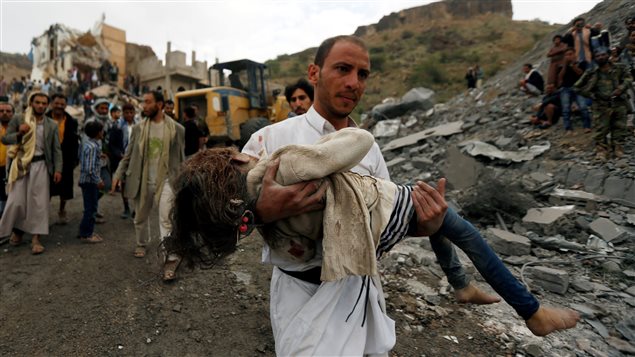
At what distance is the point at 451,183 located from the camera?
6645 mm

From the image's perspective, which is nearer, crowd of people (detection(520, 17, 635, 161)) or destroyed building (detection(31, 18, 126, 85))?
crowd of people (detection(520, 17, 635, 161))

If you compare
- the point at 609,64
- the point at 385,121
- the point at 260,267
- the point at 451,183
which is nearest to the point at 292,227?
the point at 260,267

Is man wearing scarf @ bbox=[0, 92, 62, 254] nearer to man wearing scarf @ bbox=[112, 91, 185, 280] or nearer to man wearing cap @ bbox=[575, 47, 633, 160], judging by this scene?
man wearing scarf @ bbox=[112, 91, 185, 280]

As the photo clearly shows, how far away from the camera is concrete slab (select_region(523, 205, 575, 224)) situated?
4566 mm

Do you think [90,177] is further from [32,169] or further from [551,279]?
[551,279]

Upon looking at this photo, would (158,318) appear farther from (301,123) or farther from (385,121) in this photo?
(385,121)

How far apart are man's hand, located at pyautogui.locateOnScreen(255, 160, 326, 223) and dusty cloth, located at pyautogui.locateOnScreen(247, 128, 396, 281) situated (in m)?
0.03

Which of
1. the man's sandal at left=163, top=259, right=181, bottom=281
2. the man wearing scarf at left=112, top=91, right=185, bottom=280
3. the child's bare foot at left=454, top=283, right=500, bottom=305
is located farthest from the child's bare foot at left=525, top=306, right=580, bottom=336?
the man wearing scarf at left=112, top=91, right=185, bottom=280

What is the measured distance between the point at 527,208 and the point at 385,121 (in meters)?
6.66

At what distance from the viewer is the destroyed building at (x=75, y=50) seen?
24.4 metres

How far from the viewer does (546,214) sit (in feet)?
15.3

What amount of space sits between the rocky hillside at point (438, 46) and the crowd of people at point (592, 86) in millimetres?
13078

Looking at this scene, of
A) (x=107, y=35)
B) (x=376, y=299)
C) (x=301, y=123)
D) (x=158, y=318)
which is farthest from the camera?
(x=107, y=35)

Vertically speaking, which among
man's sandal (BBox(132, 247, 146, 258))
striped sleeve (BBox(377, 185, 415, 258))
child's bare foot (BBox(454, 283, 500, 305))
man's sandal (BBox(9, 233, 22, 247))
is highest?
striped sleeve (BBox(377, 185, 415, 258))
